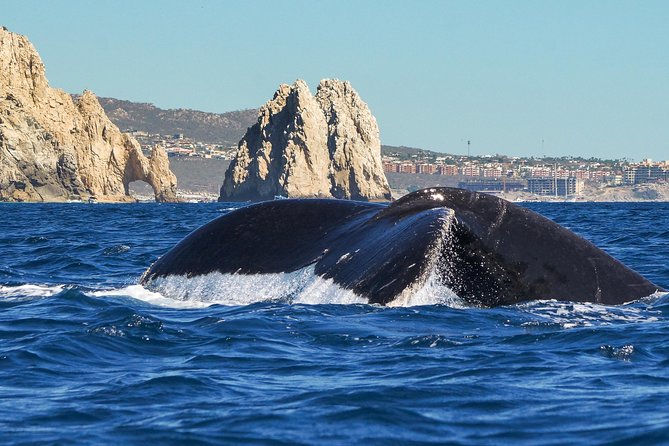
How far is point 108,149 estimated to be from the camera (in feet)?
448

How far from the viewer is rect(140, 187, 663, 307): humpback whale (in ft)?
27.5

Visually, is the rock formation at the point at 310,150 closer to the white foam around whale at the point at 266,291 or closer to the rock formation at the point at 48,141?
the rock formation at the point at 48,141

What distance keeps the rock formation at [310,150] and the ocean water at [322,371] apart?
14091cm

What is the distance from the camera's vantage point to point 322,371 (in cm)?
677

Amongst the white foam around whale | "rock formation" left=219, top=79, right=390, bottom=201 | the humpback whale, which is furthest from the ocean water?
"rock formation" left=219, top=79, right=390, bottom=201

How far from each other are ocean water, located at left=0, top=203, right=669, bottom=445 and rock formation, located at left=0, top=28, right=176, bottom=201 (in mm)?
107938

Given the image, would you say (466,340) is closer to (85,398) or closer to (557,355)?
(557,355)

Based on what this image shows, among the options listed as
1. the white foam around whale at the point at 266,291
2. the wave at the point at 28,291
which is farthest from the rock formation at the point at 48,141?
the white foam around whale at the point at 266,291

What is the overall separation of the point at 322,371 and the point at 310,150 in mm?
148062

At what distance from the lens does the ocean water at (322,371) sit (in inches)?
209

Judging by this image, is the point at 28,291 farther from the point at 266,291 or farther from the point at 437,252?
the point at 437,252

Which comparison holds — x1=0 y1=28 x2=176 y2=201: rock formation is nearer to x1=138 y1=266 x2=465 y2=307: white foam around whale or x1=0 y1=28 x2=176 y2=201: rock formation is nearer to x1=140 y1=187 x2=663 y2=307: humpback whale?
x1=138 y1=266 x2=465 y2=307: white foam around whale

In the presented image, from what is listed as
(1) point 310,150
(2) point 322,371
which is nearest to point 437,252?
(2) point 322,371

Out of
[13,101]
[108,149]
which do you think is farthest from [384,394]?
[108,149]
